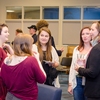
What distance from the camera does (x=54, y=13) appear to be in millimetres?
10492

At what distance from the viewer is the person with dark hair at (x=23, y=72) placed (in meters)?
2.11

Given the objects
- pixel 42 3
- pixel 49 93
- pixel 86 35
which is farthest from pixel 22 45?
pixel 42 3

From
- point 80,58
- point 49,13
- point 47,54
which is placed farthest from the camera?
point 49,13

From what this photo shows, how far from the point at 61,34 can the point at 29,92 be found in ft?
27.5

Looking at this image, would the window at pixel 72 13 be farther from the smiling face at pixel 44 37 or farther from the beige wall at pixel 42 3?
the smiling face at pixel 44 37

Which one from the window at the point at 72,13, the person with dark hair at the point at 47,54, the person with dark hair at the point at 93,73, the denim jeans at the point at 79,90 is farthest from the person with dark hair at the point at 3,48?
the window at the point at 72,13

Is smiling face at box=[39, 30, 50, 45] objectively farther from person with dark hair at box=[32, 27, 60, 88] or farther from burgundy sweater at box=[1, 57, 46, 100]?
burgundy sweater at box=[1, 57, 46, 100]

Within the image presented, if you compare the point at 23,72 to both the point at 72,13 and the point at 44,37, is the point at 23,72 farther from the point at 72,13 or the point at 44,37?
the point at 72,13

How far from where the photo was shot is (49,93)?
206 cm

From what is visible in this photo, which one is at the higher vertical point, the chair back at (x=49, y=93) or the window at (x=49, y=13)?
the window at (x=49, y=13)

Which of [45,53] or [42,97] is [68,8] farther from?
[42,97]

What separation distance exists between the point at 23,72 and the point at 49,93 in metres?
0.28

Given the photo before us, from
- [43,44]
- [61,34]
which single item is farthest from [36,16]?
[43,44]

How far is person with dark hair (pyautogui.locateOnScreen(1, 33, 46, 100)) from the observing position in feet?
6.91
